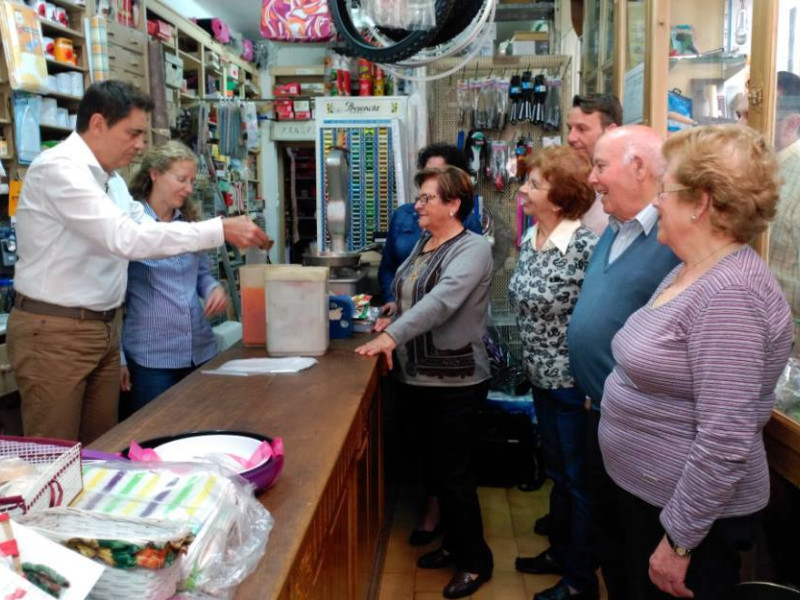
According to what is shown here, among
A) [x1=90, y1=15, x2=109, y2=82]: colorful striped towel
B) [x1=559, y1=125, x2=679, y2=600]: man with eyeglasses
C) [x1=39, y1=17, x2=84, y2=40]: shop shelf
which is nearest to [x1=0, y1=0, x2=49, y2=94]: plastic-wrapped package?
[x1=39, y1=17, x2=84, y2=40]: shop shelf

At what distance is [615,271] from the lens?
6.26 ft

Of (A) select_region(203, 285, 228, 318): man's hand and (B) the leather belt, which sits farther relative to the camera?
(A) select_region(203, 285, 228, 318): man's hand

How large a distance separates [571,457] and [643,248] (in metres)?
0.97

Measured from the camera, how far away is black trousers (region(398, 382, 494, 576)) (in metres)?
2.64

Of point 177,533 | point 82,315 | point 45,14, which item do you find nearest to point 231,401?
point 82,315

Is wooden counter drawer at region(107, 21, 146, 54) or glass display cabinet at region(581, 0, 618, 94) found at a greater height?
wooden counter drawer at region(107, 21, 146, 54)

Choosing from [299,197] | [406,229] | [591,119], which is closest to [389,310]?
[406,229]

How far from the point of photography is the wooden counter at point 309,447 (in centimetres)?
119

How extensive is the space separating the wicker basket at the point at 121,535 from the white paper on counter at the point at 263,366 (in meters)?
1.32

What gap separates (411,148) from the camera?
4.55 metres

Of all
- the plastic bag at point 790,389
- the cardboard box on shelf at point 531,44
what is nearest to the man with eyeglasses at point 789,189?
the plastic bag at point 790,389

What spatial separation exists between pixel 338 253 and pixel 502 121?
1933 millimetres

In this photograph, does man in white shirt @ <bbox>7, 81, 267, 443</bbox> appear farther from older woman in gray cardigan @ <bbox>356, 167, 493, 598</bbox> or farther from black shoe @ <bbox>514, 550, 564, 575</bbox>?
black shoe @ <bbox>514, 550, 564, 575</bbox>

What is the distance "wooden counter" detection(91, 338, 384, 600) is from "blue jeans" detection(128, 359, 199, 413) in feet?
0.89
